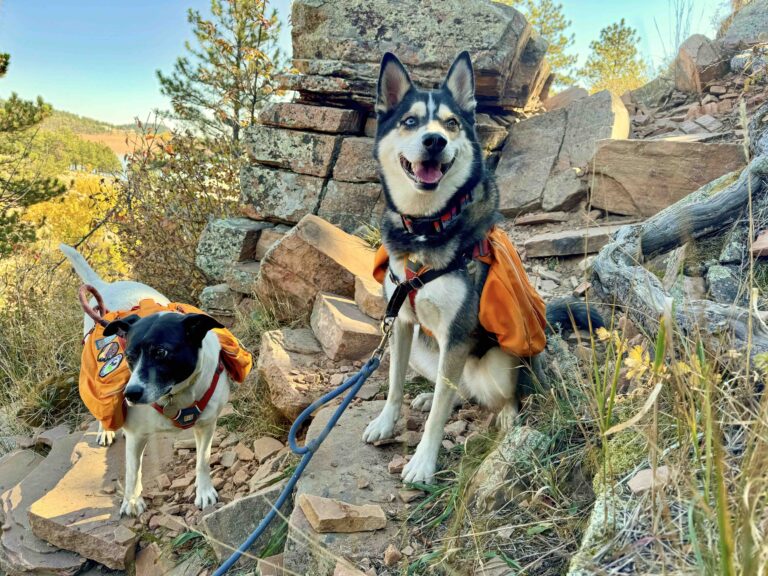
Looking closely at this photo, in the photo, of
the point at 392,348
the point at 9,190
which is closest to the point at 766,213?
the point at 392,348

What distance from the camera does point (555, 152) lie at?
5.86m

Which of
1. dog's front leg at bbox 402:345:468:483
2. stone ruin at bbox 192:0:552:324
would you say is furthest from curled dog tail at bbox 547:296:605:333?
stone ruin at bbox 192:0:552:324

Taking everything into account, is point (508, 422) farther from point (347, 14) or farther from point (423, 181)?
point (347, 14)

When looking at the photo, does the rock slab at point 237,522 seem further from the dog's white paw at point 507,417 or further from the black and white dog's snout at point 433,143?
the black and white dog's snout at point 433,143

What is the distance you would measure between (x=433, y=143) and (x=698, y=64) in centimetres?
645

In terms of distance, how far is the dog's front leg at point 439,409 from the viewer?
7.90 feet

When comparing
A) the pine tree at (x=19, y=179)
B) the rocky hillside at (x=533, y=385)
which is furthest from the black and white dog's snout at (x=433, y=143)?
the pine tree at (x=19, y=179)

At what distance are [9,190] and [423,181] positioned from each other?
34.6 feet

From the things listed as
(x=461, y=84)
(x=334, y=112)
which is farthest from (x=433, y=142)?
(x=334, y=112)

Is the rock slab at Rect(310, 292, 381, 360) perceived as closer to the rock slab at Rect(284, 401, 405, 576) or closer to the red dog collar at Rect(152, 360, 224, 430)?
the rock slab at Rect(284, 401, 405, 576)

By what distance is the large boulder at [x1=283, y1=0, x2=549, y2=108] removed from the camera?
5473 mm

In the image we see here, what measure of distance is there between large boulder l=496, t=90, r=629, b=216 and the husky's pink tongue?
333cm

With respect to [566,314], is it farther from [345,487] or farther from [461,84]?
[345,487]

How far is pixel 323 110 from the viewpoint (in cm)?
566
